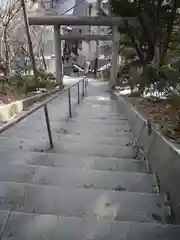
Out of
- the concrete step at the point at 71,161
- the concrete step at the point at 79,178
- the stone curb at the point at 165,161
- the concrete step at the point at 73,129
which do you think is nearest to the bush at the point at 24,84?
the concrete step at the point at 73,129

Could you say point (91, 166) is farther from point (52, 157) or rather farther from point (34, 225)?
point (34, 225)

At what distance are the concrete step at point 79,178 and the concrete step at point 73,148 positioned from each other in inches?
41.8

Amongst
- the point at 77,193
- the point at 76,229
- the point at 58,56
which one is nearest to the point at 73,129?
the point at 77,193

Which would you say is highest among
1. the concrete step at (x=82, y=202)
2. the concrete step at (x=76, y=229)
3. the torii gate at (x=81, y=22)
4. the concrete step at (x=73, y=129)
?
the torii gate at (x=81, y=22)

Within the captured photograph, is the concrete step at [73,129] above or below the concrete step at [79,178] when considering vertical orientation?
below

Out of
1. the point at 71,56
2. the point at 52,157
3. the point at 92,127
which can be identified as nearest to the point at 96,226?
the point at 52,157

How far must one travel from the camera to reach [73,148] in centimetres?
485

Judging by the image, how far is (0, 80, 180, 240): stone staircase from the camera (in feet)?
7.30

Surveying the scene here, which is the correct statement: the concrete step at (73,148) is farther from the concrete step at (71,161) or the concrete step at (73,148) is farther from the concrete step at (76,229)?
the concrete step at (76,229)

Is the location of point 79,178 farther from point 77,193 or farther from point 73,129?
point 73,129

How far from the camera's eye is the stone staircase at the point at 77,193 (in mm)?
2225

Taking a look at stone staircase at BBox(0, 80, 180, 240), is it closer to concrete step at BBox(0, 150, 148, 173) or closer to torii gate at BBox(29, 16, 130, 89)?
concrete step at BBox(0, 150, 148, 173)

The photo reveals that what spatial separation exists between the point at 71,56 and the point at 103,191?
37006 millimetres

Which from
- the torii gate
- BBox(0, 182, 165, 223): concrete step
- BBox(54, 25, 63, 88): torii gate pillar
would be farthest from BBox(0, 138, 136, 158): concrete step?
BBox(54, 25, 63, 88): torii gate pillar
